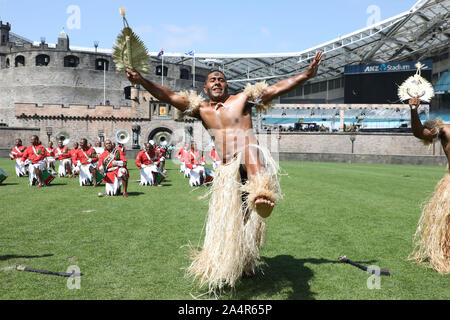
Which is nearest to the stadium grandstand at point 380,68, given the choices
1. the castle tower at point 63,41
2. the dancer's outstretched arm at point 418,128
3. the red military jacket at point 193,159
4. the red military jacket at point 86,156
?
the red military jacket at point 193,159

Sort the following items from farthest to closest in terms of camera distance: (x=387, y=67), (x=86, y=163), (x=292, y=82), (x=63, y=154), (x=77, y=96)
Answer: (x=77, y=96) < (x=387, y=67) < (x=63, y=154) < (x=86, y=163) < (x=292, y=82)

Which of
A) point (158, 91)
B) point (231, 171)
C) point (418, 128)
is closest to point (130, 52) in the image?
point (158, 91)

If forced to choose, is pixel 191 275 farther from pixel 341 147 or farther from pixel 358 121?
pixel 358 121

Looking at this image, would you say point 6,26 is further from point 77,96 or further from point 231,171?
point 231,171

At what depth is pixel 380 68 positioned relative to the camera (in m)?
42.1

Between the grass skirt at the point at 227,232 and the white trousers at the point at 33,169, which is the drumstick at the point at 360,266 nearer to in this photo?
the grass skirt at the point at 227,232

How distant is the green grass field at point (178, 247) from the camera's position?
12.6 feet

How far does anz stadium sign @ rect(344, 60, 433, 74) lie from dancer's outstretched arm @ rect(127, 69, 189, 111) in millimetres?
42995

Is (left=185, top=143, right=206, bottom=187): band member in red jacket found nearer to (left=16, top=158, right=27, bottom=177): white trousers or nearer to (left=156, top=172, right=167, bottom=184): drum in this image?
(left=156, top=172, right=167, bottom=184): drum

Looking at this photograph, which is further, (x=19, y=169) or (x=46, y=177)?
(x=19, y=169)

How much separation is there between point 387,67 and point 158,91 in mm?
43885

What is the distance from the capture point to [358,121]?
42.9 m

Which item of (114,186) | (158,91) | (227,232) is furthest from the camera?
(114,186)

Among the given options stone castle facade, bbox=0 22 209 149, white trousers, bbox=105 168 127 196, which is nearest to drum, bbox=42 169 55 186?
white trousers, bbox=105 168 127 196
